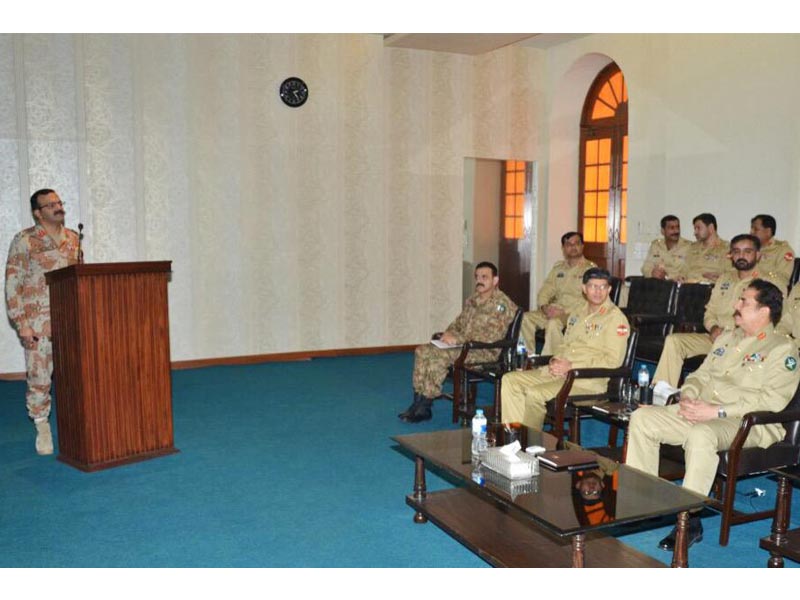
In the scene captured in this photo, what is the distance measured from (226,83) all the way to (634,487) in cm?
609

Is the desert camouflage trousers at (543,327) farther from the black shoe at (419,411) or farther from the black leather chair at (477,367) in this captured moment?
the black shoe at (419,411)

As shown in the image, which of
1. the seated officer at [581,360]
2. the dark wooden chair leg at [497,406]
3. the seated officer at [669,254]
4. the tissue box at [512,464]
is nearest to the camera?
the tissue box at [512,464]

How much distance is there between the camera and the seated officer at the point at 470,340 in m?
5.76

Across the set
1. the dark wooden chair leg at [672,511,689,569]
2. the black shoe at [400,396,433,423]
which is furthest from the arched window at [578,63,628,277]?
the dark wooden chair leg at [672,511,689,569]

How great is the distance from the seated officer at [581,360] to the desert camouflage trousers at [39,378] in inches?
114

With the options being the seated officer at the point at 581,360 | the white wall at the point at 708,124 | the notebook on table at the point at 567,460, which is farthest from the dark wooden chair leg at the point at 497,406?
the white wall at the point at 708,124

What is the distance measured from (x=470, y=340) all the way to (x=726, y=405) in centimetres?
229

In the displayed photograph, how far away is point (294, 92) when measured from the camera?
8086 mm

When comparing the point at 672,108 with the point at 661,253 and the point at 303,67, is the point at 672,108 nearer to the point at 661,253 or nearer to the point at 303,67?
the point at 661,253

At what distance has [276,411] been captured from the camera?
6098 millimetres

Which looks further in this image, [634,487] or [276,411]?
[276,411]

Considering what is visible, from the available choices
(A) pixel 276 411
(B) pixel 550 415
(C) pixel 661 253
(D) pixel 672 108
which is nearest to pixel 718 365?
(B) pixel 550 415

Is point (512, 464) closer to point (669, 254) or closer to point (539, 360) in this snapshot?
point (539, 360)

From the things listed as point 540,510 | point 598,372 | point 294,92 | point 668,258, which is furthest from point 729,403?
point 294,92
